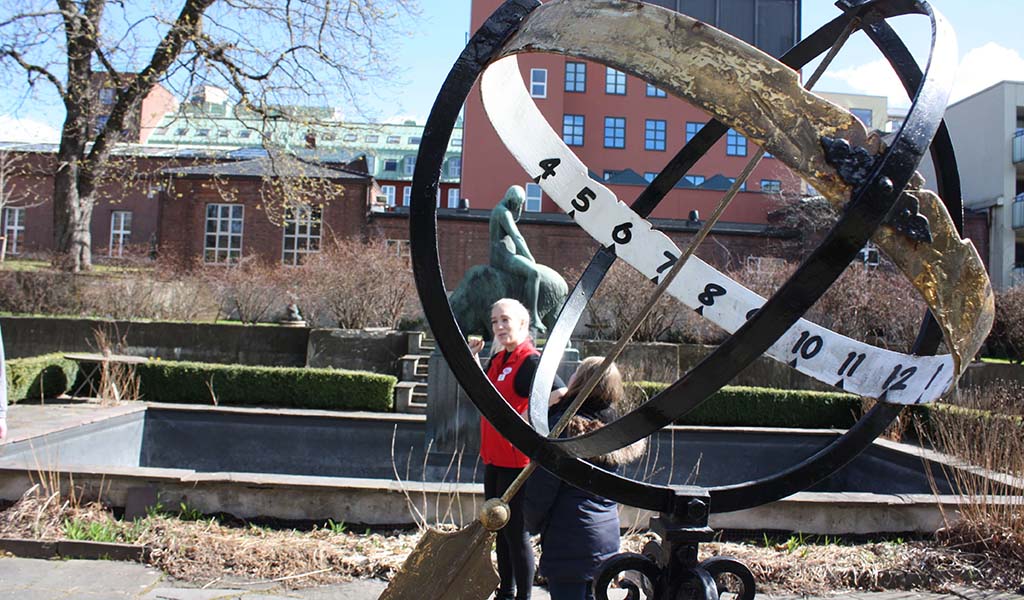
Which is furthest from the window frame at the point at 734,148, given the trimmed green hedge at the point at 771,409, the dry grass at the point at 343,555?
the dry grass at the point at 343,555

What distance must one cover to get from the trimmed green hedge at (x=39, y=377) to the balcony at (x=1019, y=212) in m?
33.9

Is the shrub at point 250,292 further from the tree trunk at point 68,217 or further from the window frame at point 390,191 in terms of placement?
the window frame at point 390,191

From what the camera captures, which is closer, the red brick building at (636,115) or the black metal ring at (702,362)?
the black metal ring at (702,362)

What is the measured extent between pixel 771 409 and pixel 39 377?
10.9 m

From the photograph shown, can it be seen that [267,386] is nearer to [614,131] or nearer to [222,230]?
[222,230]

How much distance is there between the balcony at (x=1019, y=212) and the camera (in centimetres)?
3047

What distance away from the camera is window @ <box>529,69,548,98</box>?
37.3 meters

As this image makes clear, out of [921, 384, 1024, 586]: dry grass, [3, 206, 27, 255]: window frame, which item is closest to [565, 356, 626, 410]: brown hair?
[921, 384, 1024, 586]: dry grass

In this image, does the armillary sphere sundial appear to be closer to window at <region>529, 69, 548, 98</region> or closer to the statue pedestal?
the statue pedestal

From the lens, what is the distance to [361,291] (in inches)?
729

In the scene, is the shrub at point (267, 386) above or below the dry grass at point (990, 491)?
below

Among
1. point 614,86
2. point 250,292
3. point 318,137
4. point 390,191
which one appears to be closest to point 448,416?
point 250,292

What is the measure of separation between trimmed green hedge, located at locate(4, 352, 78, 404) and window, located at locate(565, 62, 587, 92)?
103 feet

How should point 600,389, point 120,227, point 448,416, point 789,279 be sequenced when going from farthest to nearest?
point 120,227 → point 448,416 → point 600,389 → point 789,279
